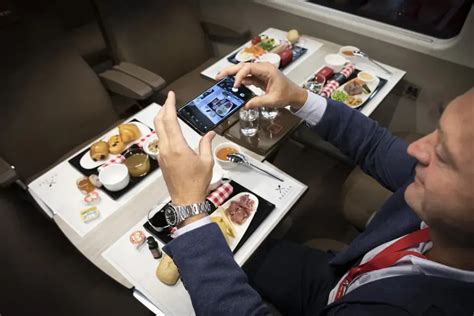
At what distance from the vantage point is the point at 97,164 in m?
1.19

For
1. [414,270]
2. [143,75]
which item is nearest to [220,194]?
[414,270]

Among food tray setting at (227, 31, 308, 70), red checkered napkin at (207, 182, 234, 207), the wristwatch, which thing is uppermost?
the wristwatch

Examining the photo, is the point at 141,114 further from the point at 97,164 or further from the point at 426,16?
the point at 426,16

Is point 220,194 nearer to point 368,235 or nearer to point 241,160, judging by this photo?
point 241,160

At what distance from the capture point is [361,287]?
73cm

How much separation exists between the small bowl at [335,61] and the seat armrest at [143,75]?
33.0 inches

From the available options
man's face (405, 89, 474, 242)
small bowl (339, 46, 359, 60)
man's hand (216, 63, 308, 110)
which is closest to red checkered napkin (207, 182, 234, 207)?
man's hand (216, 63, 308, 110)

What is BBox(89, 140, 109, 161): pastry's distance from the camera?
46.8 inches

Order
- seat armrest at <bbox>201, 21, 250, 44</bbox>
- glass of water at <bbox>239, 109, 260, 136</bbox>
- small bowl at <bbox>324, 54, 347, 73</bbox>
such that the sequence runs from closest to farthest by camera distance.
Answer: glass of water at <bbox>239, 109, 260, 136</bbox>
small bowl at <bbox>324, 54, 347, 73</bbox>
seat armrest at <bbox>201, 21, 250, 44</bbox>

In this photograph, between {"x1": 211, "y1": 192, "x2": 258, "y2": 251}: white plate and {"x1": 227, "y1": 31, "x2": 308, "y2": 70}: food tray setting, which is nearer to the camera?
{"x1": 211, "y1": 192, "x2": 258, "y2": 251}: white plate

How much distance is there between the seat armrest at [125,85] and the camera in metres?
1.59

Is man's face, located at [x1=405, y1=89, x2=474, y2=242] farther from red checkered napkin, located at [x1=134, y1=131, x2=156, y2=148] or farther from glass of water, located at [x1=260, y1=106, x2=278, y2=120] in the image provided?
red checkered napkin, located at [x1=134, y1=131, x2=156, y2=148]

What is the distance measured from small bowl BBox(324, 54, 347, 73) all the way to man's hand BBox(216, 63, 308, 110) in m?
0.56

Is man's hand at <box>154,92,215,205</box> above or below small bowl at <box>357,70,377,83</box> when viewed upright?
above
